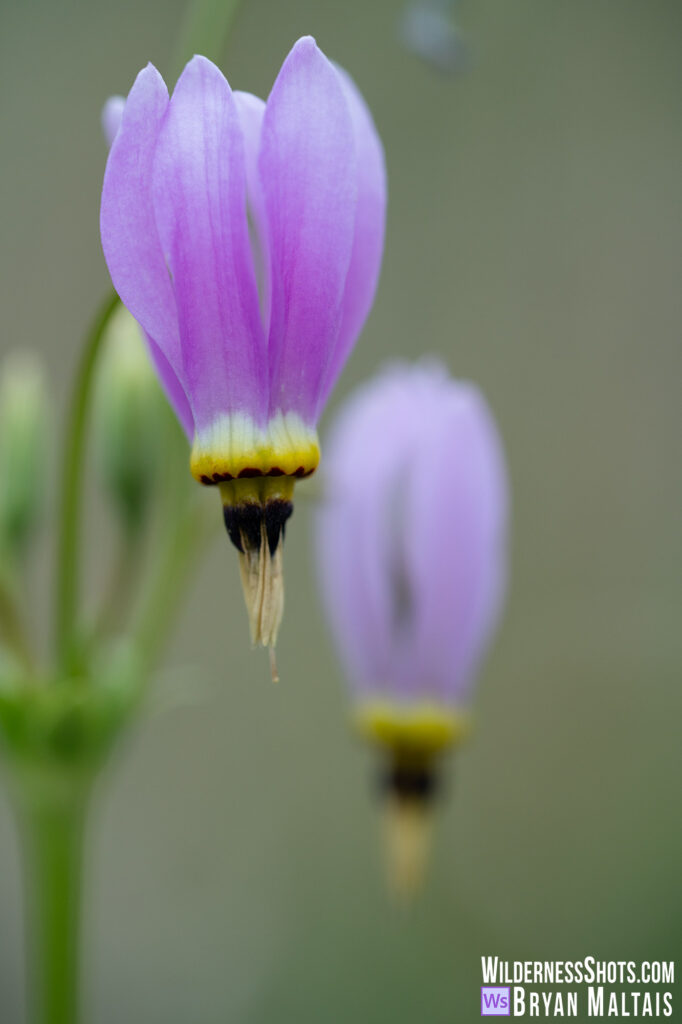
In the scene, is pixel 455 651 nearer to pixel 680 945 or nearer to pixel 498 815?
pixel 680 945

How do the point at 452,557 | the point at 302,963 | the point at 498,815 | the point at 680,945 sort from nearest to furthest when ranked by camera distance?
the point at 452,557, the point at 680,945, the point at 302,963, the point at 498,815

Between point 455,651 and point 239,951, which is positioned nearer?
point 455,651

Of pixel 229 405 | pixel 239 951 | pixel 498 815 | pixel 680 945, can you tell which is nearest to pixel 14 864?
pixel 239 951

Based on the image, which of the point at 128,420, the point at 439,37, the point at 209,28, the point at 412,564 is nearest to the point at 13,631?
the point at 128,420

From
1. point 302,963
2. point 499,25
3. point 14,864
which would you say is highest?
point 499,25

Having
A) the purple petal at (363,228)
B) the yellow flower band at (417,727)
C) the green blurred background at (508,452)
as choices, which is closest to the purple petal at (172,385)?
the purple petal at (363,228)

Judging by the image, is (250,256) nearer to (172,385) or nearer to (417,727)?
(172,385)

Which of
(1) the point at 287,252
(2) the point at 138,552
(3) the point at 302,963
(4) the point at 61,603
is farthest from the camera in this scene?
(3) the point at 302,963

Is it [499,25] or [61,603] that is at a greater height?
[499,25]
